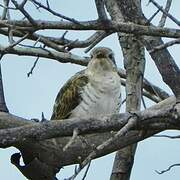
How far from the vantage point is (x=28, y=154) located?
16.1 feet

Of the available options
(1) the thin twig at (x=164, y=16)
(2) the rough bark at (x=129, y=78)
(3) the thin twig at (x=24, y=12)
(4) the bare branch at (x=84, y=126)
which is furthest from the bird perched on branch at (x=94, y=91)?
(4) the bare branch at (x=84, y=126)

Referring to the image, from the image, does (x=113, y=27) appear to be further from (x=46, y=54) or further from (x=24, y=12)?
(x=46, y=54)

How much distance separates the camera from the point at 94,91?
6641 mm

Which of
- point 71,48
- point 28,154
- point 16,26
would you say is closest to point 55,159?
point 28,154

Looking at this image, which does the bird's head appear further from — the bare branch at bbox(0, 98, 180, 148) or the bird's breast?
the bare branch at bbox(0, 98, 180, 148)

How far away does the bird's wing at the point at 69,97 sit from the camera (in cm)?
666

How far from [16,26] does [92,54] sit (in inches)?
108

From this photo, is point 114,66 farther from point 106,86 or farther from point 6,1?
point 6,1

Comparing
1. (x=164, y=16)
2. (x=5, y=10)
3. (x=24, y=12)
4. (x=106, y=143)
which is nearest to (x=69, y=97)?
(x=5, y=10)

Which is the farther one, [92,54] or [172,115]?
[92,54]

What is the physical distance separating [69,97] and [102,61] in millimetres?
483

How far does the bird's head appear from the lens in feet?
22.3

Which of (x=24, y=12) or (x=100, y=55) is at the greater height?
(x=100, y=55)

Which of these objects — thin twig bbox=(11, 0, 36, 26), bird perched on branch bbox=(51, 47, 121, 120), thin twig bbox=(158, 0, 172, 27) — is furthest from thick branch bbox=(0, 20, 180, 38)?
bird perched on branch bbox=(51, 47, 121, 120)
